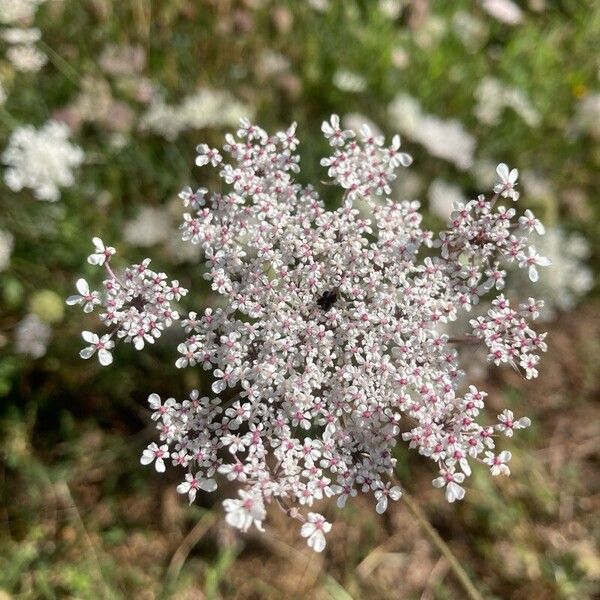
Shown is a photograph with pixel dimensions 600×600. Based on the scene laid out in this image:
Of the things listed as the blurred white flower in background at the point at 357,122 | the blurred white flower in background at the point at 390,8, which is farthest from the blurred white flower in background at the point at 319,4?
the blurred white flower in background at the point at 357,122

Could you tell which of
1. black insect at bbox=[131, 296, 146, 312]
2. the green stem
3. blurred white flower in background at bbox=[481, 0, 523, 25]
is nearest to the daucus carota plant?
black insect at bbox=[131, 296, 146, 312]

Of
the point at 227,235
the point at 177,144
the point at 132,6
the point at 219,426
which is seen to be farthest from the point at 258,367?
the point at 132,6

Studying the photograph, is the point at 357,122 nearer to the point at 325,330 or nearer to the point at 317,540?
the point at 325,330

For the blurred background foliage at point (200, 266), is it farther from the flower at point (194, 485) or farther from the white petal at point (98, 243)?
the flower at point (194, 485)

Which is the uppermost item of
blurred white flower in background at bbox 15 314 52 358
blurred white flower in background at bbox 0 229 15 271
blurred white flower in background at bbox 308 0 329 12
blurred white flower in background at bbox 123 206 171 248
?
blurred white flower in background at bbox 308 0 329 12

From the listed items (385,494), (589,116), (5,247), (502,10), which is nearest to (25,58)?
(5,247)

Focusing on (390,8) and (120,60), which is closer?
(120,60)

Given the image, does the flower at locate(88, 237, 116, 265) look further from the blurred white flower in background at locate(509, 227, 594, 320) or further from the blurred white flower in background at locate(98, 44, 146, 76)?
the blurred white flower in background at locate(509, 227, 594, 320)
